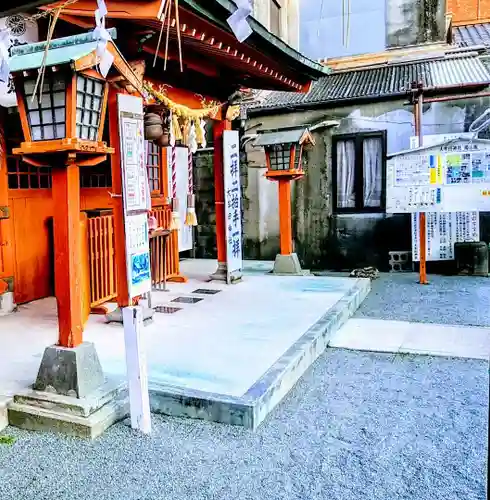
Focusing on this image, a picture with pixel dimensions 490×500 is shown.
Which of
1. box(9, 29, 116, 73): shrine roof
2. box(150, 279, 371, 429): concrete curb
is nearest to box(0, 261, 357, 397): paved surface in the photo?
box(150, 279, 371, 429): concrete curb

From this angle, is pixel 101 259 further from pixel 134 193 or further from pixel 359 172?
pixel 359 172

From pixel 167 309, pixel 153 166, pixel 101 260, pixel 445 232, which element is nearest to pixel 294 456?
pixel 167 309

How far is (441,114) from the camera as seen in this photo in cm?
1002

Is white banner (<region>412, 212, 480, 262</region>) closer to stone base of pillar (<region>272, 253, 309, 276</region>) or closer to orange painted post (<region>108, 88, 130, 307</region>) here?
stone base of pillar (<region>272, 253, 309, 276</region>)

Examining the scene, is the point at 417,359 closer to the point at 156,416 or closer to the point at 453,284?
the point at 156,416

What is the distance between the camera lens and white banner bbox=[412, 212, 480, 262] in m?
9.66

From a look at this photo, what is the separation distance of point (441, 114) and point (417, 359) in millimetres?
6481

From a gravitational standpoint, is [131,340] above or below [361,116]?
below

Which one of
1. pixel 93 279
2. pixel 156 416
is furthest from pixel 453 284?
pixel 156 416

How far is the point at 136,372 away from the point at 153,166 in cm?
562

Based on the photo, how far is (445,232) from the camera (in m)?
9.78

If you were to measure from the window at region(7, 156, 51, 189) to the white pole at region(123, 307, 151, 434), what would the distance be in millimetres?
4096

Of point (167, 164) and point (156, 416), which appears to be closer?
point (156, 416)

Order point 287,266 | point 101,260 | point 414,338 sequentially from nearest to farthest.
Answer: point 414,338, point 101,260, point 287,266
